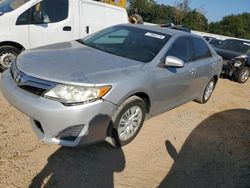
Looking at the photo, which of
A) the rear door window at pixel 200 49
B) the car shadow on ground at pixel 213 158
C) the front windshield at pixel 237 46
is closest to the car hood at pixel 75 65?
the car shadow on ground at pixel 213 158

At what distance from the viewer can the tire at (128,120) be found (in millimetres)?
3763

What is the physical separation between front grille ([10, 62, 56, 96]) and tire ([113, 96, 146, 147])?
91 cm

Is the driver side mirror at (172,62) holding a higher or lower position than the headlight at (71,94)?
higher

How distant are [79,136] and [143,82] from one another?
1140 millimetres

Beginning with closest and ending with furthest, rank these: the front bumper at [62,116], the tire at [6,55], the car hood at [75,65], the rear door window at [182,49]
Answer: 1. the front bumper at [62,116]
2. the car hood at [75,65]
3. the rear door window at [182,49]
4. the tire at [6,55]

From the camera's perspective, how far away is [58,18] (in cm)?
685

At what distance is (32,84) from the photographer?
3439 mm

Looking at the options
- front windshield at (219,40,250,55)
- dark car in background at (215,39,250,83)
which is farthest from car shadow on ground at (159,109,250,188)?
front windshield at (219,40,250,55)

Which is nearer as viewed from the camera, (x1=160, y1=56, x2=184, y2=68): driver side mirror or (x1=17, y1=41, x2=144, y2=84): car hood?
(x1=17, y1=41, x2=144, y2=84): car hood

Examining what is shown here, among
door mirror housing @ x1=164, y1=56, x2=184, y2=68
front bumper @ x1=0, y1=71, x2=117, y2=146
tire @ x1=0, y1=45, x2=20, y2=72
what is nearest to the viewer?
front bumper @ x1=0, y1=71, x2=117, y2=146

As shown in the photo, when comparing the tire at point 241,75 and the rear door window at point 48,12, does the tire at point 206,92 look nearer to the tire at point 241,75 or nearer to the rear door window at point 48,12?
the rear door window at point 48,12

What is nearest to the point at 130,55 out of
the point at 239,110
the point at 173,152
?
the point at 173,152

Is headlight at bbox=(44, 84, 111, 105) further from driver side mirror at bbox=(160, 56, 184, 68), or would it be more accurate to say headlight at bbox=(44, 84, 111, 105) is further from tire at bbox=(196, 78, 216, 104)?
tire at bbox=(196, 78, 216, 104)

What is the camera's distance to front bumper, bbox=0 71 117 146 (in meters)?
3.29
